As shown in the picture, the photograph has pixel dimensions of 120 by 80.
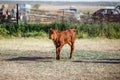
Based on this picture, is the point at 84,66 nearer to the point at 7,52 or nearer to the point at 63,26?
the point at 7,52

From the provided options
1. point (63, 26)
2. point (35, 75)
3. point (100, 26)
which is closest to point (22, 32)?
point (63, 26)

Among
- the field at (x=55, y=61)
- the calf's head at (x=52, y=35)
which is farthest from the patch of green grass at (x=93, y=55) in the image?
the calf's head at (x=52, y=35)

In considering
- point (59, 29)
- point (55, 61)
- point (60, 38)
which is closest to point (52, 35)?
point (60, 38)

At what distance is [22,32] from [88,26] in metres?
3.92

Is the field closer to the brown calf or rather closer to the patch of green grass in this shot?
the patch of green grass

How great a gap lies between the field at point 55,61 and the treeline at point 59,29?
2.14 meters

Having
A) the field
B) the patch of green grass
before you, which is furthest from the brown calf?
the patch of green grass

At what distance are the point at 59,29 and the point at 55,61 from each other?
9942 mm

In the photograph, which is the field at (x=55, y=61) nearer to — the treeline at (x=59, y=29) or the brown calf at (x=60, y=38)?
the brown calf at (x=60, y=38)

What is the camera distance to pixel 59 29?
25.2 meters

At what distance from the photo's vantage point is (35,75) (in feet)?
41.6

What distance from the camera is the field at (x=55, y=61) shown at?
41.8 feet

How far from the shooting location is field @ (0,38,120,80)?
41.8ft

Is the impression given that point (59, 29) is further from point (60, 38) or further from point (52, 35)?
point (52, 35)
